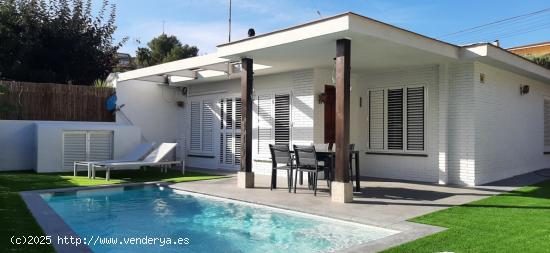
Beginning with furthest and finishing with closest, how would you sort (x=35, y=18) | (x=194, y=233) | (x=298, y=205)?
(x=35, y=18)
(x=298, y=205)
(x=194, y=233)

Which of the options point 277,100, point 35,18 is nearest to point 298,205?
point 277,100

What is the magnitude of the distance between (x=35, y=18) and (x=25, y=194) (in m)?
14.4

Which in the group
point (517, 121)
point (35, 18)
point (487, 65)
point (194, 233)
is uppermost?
point (35, 18)

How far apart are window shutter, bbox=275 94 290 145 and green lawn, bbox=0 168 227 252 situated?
2.16 m

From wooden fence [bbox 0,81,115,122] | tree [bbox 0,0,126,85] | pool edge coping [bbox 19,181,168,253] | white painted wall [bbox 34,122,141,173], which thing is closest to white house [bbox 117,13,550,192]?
wooden fence [bbox 0,81,115,122]

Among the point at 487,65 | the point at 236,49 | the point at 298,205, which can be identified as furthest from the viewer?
the point at 487,65

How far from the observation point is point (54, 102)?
1444cm

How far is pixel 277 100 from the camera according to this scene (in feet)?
41.9

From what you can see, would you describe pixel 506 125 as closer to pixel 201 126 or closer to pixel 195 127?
pixel 201 126

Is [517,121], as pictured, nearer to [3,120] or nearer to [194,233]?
[194,233]

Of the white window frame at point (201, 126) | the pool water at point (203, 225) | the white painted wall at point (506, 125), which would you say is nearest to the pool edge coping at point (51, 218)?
the pool water at point (203, 225)

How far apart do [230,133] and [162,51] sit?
2734cm

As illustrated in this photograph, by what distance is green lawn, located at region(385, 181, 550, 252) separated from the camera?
4.83 metres

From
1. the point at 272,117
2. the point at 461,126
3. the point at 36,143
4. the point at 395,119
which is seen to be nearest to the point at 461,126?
the point at 461,126
